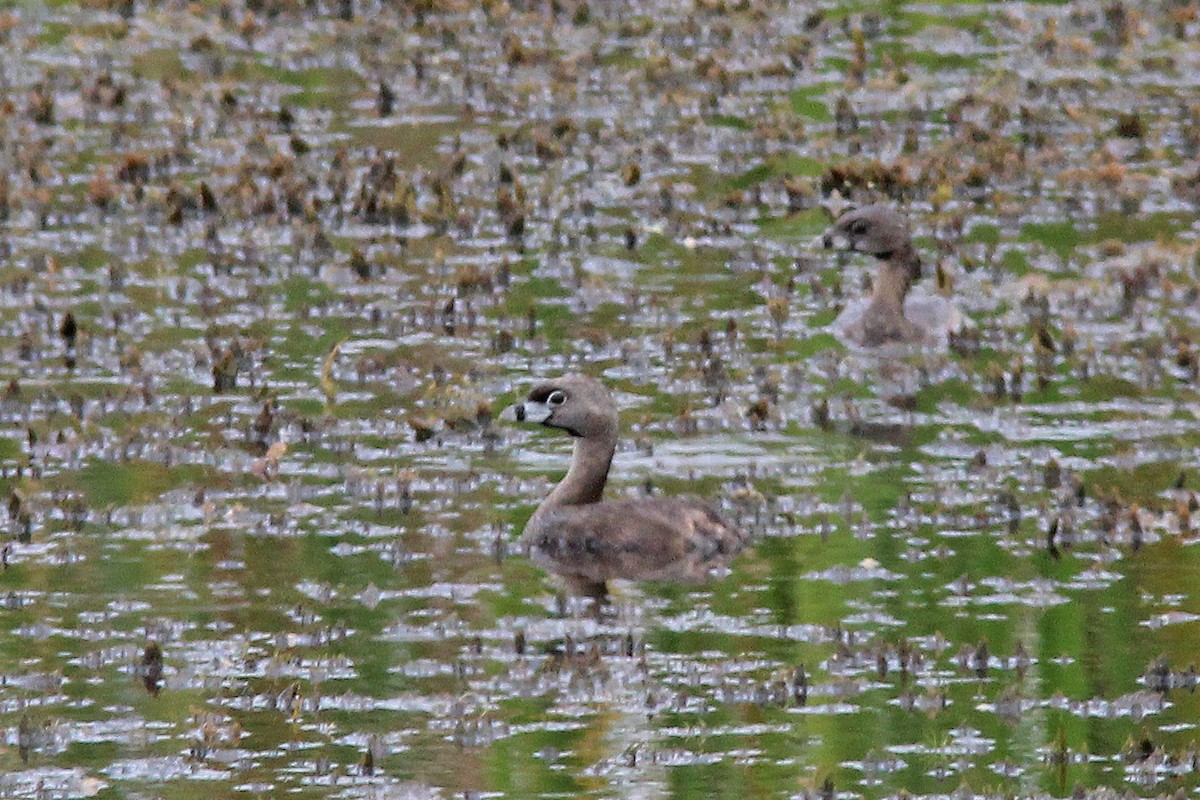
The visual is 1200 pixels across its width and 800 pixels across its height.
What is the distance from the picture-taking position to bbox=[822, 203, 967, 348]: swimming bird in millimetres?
18453

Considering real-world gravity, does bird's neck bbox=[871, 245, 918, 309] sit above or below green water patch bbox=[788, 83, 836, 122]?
below

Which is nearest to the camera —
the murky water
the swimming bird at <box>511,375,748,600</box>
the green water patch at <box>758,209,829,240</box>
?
the murky water

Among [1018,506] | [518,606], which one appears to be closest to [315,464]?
[518,606]

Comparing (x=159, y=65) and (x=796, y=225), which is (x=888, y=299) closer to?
(x=796, y=225)

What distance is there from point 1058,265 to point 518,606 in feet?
26.7

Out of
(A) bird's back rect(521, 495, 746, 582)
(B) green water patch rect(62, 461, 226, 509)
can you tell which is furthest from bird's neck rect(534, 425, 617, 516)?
(B) green water patch rect(62, 461, 226, 509)

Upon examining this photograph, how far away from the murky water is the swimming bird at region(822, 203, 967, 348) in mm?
228

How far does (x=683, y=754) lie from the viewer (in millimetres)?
10898

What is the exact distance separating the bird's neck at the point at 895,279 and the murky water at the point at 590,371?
0.41m

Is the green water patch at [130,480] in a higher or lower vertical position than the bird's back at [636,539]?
higher

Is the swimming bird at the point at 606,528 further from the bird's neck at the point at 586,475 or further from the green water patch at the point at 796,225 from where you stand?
the green water patch at the point at 796,225

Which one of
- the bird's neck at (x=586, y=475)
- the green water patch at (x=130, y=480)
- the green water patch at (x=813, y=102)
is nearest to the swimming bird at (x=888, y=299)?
the bird's neck at (x=586, y=475)

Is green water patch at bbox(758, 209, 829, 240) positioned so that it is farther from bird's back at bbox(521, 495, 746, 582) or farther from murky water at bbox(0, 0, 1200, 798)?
bird's back at bbox(521, 495, 746, 582)

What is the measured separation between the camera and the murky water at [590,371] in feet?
37.1
